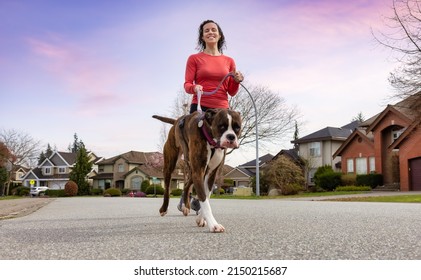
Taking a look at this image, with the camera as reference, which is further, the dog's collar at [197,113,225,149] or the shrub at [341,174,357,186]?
the shrub at [341,174,357,186]

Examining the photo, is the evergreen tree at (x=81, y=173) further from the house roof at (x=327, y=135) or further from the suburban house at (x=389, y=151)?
the suburban house at (x=389, y=151)

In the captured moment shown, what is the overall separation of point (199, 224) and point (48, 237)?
1.59 metres

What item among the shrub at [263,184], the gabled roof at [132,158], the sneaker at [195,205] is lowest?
the sneaker at [195,205]

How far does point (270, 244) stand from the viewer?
350 centimetres

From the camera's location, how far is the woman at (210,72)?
5391mm

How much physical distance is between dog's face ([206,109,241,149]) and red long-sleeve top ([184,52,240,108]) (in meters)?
1.10

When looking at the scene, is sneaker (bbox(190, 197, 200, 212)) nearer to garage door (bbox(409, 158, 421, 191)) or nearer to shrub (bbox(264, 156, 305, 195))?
garage door (bbox(409, 158, 421, 191))

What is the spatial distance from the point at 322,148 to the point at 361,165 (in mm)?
7557

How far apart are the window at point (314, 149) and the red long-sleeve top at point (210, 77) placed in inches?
1649

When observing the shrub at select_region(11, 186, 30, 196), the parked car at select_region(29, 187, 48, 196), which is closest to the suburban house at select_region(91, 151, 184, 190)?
the parked car at select_region(29, 187, 48, 196)

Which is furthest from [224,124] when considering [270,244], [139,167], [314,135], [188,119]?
[139,167]

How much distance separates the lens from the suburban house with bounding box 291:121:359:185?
45000 millimetres

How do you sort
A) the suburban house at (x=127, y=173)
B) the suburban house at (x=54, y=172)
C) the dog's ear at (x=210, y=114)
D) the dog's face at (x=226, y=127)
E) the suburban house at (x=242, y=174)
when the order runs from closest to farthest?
the dog's face at (x=226, y=127) → the dog's ear at (x=210, y=114) → the suburban house at (x=127, y=173) → the suburban house at (x=242, y=174) → the suburban house at (x=54, y=172)

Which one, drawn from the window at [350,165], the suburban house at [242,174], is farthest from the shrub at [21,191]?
the window at [350,165]
